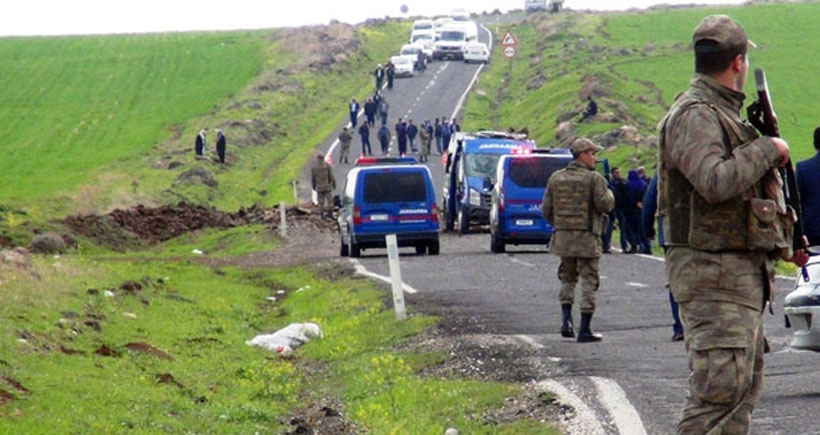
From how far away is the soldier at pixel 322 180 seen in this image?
1725 inches

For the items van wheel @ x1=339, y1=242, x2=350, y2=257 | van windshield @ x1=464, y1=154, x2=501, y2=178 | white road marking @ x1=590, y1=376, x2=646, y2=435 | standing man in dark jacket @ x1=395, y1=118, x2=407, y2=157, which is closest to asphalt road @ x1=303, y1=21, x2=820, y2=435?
white road marking @ x1=590, y1=376, x2=646, y2=435

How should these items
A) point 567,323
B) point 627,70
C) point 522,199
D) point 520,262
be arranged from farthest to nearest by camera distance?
point 627,70 → point 522,199 → point 520,262 → point 567,323

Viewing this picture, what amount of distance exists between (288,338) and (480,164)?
19.8 meters

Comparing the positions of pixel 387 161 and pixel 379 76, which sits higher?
pixel 387 161

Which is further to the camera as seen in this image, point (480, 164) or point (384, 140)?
point (384, 140)

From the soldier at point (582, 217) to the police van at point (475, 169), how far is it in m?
22.0

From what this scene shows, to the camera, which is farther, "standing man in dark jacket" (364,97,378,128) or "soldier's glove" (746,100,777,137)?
"standing man in dark jacket" (364,97,378,128)

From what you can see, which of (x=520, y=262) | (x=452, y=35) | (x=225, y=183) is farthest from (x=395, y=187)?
(x=452, y=35)

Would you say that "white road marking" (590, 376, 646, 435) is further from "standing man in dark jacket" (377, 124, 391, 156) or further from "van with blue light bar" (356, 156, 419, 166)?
"standing man in dark jacket" (377, 124, 391, 156)

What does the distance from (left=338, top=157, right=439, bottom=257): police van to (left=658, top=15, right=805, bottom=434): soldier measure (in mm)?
26416

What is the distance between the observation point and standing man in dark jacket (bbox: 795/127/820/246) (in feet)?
39.7

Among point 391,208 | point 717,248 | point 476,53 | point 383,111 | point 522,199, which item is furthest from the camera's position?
point 476,53

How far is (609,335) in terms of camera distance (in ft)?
54.5

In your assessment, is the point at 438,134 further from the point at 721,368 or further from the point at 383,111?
the point at 721,368
